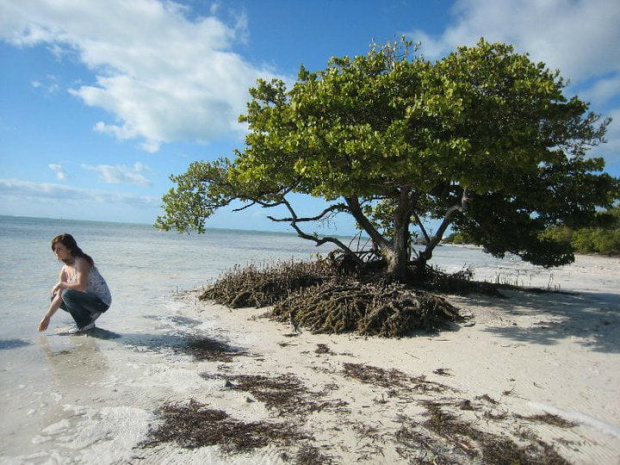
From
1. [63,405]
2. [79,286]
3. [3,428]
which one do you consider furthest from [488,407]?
[79,286]

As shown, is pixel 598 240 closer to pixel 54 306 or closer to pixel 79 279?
pixel 79 279

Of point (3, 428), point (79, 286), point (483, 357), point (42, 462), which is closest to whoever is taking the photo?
point (42, 462)

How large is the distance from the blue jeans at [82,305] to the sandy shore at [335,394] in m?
0.33

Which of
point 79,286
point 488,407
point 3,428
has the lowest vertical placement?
point 3,428

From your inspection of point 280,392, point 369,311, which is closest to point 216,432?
point 280,392

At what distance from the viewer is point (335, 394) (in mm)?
4555

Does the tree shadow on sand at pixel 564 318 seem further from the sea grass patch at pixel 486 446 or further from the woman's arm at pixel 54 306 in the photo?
the woman's arm at pixel 54 306

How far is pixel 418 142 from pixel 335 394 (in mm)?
3948

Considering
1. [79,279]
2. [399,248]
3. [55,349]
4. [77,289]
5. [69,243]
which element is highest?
[399,248]

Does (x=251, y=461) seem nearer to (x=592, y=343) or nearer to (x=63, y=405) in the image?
(x=63, y=405)

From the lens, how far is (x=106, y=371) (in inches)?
203

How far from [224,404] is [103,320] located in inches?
189

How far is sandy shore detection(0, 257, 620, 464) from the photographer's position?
A: 3.38 metres

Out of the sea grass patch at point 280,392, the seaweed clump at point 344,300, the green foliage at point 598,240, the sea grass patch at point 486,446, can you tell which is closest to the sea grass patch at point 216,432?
the sea grass patch at point 280,392
